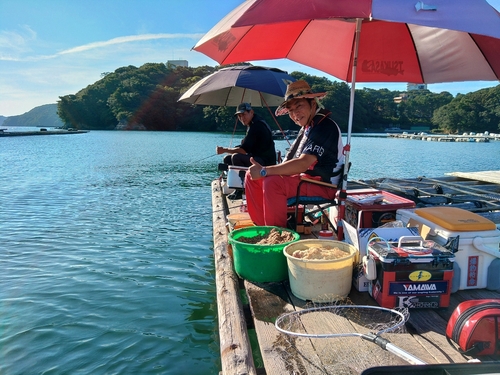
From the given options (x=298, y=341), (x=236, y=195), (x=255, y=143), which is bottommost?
(x=298, y=341)

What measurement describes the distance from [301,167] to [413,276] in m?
1.72

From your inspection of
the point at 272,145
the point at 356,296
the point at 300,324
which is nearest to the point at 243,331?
the point at 300,324

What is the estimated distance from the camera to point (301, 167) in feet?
13.5

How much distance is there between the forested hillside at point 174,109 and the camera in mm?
91812

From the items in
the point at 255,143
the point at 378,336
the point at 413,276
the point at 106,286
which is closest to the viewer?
the point at 378,336

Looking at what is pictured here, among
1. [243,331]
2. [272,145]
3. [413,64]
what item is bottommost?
[243,331]

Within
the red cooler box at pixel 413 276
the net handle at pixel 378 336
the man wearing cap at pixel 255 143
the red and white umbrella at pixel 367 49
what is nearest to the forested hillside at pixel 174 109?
the man wearing cap at pixel 255 143

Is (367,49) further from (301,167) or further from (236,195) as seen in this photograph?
(236,195)

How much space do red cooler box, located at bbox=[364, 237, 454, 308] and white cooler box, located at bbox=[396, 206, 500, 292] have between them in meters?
0.32

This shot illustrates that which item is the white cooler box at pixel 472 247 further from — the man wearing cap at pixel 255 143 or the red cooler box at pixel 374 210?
the man wearing cap at pixel 255 143

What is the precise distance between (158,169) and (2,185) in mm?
8610

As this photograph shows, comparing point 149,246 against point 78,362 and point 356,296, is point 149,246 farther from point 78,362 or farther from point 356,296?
point 356,296

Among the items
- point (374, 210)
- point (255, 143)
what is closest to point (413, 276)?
point (374, 210)

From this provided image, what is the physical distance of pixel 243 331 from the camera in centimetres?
275
